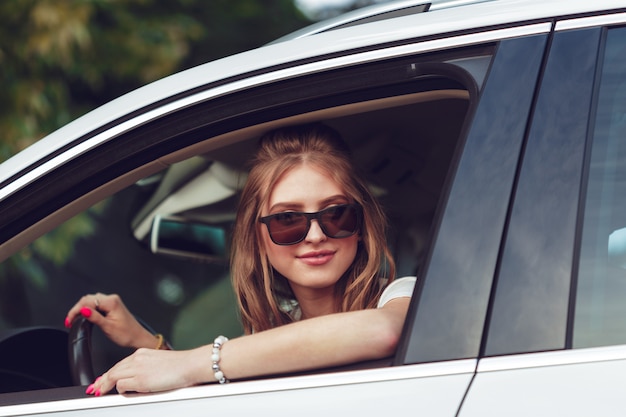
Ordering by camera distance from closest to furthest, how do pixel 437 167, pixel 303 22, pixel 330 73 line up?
pixel 330 73 < pixel 437 167 < pixel 303 22

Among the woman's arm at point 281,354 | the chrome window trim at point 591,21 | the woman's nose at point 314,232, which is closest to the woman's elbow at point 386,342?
the woman's arm at point 281,354

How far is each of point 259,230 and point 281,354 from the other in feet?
1.99

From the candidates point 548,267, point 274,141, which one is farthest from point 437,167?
point 548,267

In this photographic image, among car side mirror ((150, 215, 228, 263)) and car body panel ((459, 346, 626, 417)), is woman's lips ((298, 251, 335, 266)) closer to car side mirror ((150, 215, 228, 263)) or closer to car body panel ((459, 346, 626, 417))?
car body panel ((459, 346, 626, 417))

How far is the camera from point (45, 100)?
4.48m

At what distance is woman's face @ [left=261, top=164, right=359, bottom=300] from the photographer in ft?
5.86

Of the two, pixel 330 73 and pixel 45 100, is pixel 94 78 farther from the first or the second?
pixel 330 73

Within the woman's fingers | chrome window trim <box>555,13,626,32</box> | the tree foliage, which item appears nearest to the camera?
chrome window trim <box>555,13,626,32</box>

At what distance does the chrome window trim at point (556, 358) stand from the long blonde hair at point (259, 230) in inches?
25.5

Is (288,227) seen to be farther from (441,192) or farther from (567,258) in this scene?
(567,258)

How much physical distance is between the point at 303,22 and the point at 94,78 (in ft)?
12.0

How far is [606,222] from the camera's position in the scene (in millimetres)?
1286

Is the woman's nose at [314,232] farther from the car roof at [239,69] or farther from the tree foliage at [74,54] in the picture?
the tree foliage at [74,54]

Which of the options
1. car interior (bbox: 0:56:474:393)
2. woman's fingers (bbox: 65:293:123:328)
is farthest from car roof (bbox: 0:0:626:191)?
woman's fingers (bbox: 65:293:123:328)
